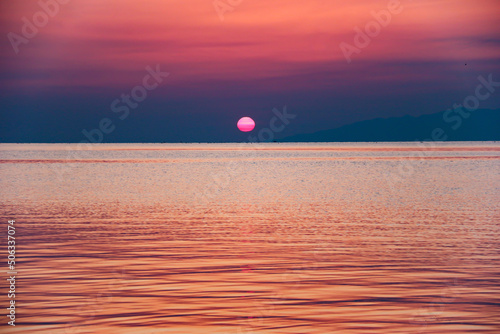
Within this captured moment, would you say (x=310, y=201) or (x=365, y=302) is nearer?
(x=365, y=302)

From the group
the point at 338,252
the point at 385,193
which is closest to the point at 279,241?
the point at 338,252

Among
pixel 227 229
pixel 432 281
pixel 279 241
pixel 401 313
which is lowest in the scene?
pixel 401 313

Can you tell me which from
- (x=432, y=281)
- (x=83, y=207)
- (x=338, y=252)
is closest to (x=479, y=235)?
(x=338, y=252)

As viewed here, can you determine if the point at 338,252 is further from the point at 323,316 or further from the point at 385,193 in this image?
the point at 385,193

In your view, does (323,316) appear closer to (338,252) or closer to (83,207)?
(338,252)

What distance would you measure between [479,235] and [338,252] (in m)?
6.50

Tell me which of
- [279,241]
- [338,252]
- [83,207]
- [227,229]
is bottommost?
[338,252]

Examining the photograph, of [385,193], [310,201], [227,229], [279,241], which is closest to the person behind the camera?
[279,241]

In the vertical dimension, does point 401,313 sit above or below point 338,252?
below

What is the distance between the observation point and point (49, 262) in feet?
58.6

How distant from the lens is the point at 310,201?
38.0 meters

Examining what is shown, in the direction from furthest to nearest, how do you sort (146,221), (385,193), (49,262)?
(385,193), (146,221), (49,262)

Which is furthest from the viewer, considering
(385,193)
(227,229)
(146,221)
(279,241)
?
(385,193)

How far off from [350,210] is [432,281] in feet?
56.2
